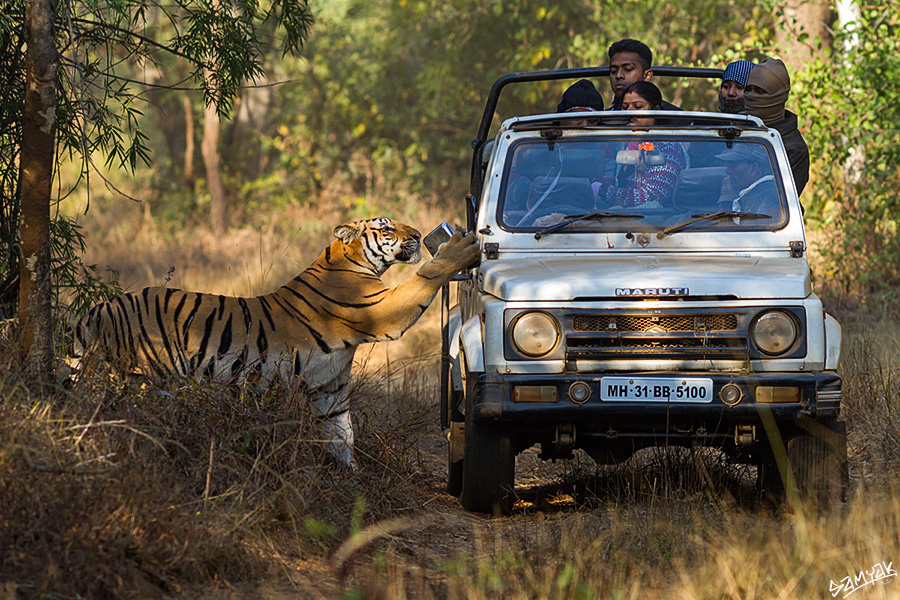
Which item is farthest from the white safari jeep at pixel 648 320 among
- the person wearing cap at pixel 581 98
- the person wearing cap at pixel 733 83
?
the person wearing cap at pixel 581 98

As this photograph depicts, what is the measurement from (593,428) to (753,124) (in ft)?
6.24

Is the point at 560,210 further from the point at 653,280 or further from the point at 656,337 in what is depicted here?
the point at 656,337

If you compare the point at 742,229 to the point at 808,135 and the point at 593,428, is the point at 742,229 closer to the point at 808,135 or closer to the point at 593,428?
the point at 593,428

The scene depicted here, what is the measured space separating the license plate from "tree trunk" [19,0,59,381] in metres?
2.40

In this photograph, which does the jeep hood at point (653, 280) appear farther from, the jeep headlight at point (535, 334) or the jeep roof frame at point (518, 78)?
the jeep roof frame at point (518, 78)

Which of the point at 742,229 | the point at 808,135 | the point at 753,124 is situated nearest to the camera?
the point at 742,229

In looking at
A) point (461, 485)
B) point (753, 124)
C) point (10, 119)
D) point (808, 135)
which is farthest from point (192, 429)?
point (808, 135)

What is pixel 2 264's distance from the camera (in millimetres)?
6094

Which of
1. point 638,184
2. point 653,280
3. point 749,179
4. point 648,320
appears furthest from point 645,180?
point 648,320

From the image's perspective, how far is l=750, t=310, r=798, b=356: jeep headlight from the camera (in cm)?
458

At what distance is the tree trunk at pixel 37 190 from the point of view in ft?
15.9

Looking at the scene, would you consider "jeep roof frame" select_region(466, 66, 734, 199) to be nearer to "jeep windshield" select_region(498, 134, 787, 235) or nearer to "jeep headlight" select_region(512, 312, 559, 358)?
"jeep windshield" select_region(498, 134, 787, 235)

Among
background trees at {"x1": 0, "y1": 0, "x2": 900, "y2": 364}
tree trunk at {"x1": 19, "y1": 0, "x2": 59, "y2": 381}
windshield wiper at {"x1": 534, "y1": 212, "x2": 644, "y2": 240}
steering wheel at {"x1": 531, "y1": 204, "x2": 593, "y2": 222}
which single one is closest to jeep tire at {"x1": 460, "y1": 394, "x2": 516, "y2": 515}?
windshield wiper at {"x1": 534, "y1": 212, "x2": 644, "y2": 240}

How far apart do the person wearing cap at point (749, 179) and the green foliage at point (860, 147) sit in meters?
4.42
